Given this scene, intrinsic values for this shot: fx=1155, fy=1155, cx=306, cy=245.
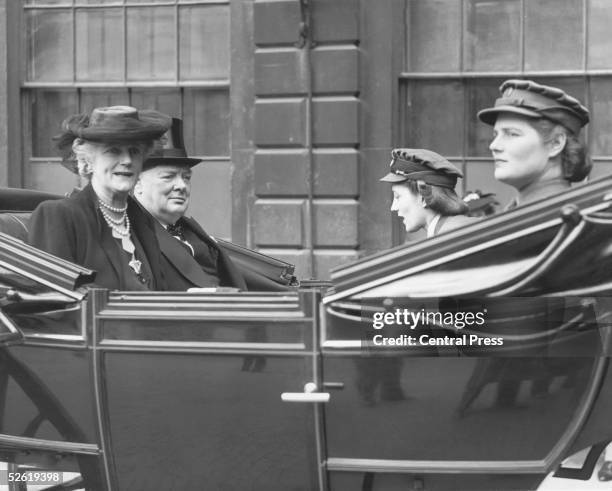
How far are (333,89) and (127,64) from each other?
2014mm

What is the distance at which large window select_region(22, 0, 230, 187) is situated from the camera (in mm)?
10070

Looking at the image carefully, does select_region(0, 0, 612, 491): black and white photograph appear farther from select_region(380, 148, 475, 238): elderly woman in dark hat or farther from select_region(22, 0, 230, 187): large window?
select_region(22, 0, 230, 187): large window

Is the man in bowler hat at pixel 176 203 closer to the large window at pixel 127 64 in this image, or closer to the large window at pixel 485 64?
the large window at pixel 485 64

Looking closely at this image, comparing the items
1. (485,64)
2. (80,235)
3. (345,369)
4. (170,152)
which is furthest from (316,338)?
(485,64)

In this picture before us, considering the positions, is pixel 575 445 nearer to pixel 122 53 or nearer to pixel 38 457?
pixel 38 457

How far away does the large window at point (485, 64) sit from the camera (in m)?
9.19

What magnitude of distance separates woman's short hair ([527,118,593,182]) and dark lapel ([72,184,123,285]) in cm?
157

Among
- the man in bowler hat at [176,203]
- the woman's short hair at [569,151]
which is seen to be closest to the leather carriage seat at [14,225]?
the man in bowler hat at [176,203]

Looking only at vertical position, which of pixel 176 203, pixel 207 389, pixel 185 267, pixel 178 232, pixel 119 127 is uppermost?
pixel 119 127

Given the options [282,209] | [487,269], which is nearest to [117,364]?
[487,269]

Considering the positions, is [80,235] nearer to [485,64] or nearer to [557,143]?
[557,143]

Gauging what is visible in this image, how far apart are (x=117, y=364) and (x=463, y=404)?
1.10 metres

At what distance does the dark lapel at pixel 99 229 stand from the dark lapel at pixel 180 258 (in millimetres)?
468

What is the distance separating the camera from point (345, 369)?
342cm
